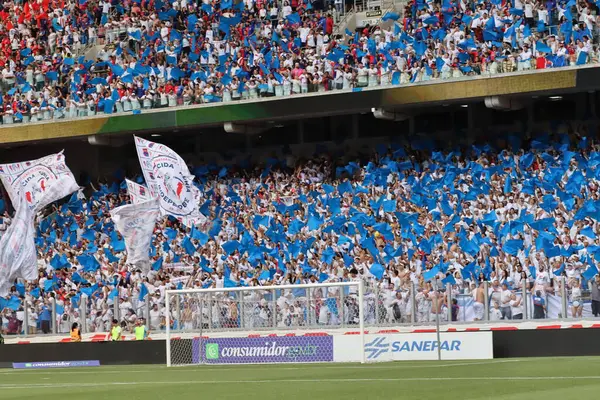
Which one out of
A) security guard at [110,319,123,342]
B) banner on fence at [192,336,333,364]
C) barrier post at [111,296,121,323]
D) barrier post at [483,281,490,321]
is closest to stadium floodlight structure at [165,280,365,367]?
banner on fence at [192,336,333,364]

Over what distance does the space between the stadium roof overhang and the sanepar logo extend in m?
9.06

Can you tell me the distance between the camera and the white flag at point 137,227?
3175 centimetres

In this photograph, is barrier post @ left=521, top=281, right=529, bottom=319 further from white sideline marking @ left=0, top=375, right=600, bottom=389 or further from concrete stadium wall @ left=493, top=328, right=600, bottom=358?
white sideline marking @ left=0, top=375, right=600, bottom=389

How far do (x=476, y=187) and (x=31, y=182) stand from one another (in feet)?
40.1

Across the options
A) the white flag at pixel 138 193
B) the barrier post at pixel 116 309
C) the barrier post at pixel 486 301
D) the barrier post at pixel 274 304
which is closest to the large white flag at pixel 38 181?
the white flag at pixel 138 193

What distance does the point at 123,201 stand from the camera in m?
38.9

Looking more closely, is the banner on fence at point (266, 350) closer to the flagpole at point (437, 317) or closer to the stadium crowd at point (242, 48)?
the flagpole at point (437, 317)

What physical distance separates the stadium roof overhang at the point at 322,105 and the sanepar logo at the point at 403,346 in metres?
9.06

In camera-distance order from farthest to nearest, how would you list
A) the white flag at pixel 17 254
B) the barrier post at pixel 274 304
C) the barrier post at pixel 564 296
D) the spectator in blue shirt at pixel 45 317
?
1. the spectator in blue shirt at pixel 45 317
2. the white flag at pixel 17 254
3. the barrier post at pixel 274 304
4. the barrier post at pixel 564 296

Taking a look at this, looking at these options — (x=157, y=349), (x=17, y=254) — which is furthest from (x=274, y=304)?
(x=17, y=254)

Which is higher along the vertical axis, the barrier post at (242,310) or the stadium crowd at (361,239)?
the stadium crowd at (361,239)

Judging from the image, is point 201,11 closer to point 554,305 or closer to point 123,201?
point 123,201

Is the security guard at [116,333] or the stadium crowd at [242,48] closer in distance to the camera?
the security guard at [116,333]

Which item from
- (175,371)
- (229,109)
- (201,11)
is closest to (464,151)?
(229,109)
